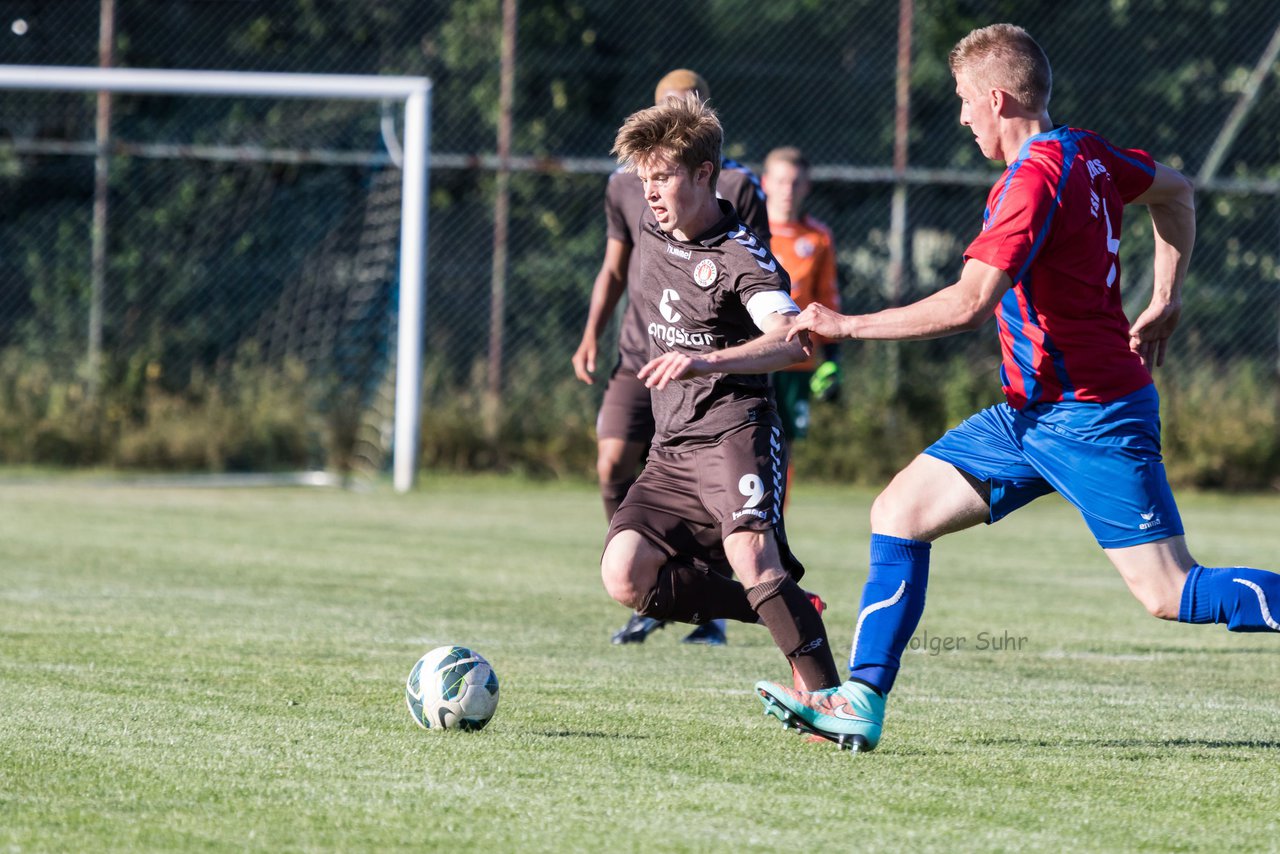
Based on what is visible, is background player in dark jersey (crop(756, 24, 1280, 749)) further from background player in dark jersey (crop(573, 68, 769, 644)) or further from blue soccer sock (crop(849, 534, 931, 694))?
background player in dark jersey (crop(573, 68, 769, 644))

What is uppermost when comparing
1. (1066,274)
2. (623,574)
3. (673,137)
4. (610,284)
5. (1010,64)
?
(1010,64)

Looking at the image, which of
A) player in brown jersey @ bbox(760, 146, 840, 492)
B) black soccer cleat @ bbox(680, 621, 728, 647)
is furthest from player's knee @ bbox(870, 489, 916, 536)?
player in brown jersey @ bbox(760, 146, 840, 492)

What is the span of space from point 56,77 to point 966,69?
1073cm

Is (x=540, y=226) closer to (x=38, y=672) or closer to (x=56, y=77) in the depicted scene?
(x=56, y=77)

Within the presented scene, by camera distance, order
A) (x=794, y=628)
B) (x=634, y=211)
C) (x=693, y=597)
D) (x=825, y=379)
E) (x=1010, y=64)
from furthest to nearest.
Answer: (x=825, y=379) < (x=634, y=211) < (x=693, y=597) < (x=794, y=628) < (x=1010, y=64)

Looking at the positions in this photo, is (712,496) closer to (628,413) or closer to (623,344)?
(628,413)

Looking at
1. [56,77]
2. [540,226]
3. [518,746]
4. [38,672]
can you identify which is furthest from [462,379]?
[518,746]

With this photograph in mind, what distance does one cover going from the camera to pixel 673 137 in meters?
4.87

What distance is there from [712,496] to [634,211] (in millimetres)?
2371

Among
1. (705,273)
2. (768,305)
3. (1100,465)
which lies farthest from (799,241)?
(1100,465)

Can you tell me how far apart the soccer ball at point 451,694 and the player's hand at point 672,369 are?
100 centimetres

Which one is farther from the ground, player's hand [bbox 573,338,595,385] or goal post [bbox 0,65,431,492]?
goal post [bbox 0,65,431,492]

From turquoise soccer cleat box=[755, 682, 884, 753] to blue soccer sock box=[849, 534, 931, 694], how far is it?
9 cm

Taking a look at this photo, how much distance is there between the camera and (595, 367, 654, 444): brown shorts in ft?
23.7
